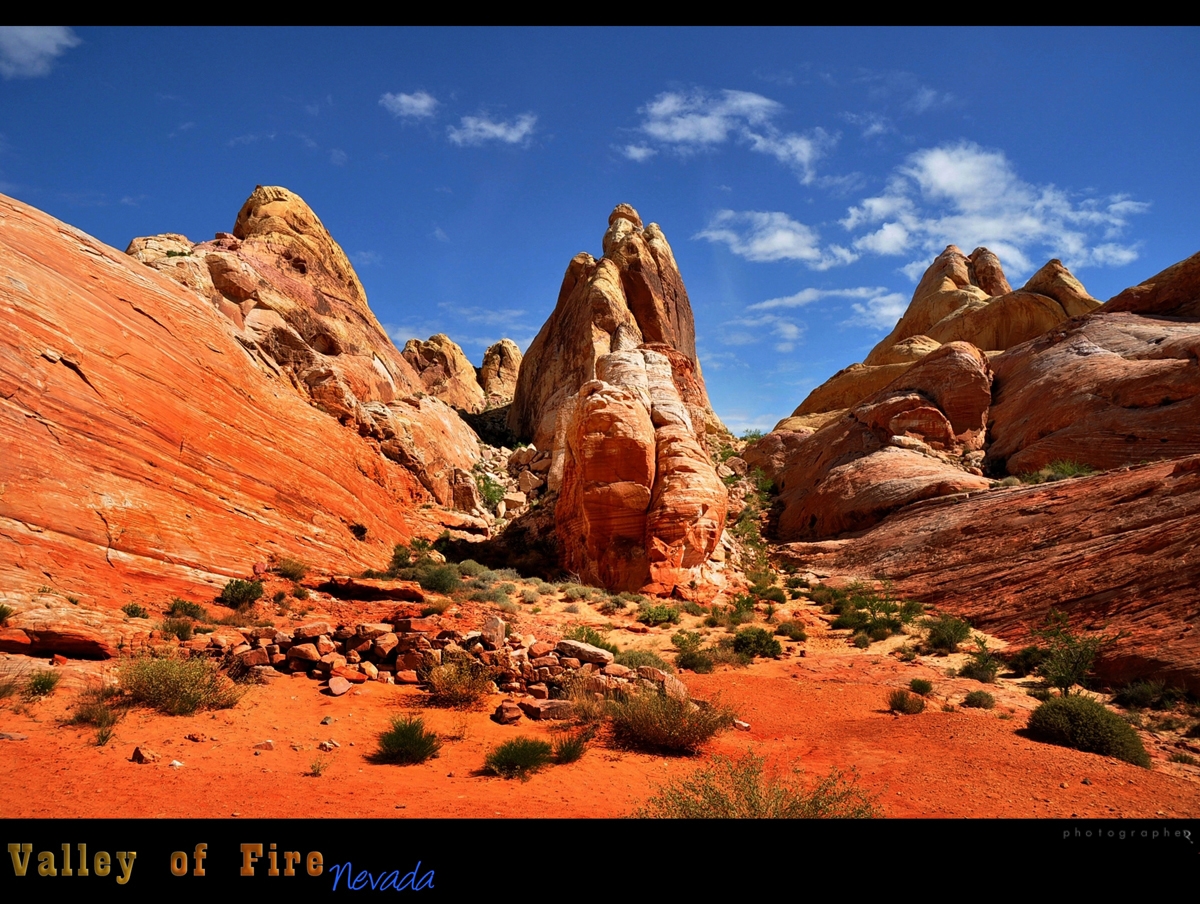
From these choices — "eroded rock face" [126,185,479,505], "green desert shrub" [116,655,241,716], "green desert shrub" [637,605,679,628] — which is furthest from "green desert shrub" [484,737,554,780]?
"eroded rock face" [126,185,479,505]

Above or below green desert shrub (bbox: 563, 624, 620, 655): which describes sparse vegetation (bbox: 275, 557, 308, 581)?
above

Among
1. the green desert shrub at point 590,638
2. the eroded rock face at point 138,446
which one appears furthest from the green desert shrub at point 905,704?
the eroded rock face at point 138,446

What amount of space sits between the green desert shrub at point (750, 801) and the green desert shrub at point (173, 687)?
20.6 feet

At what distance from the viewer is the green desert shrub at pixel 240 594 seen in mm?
12250

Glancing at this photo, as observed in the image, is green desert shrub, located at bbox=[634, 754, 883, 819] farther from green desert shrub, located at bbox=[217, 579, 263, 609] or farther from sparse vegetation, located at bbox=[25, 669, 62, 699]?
green desert shrub, located at bbox=[217, 579, 263, 609]

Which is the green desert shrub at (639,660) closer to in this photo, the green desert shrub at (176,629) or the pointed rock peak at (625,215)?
the green desert shrub at (176,629)

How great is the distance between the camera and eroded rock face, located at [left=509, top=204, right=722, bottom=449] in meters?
38.7

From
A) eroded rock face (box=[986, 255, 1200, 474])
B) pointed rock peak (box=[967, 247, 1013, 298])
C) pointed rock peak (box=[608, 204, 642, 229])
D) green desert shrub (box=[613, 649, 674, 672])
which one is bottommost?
green desert shrub (box=[613, 649, 674, 672])

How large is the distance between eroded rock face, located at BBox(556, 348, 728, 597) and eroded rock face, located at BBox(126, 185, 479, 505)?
863cm

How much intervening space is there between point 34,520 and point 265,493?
5.79m

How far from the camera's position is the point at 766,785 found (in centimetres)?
641
